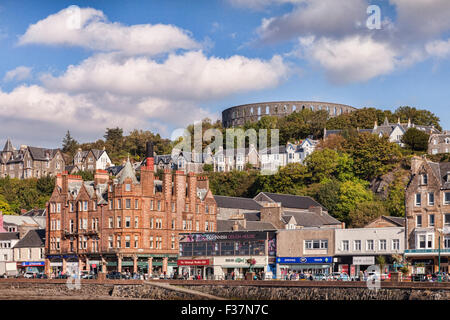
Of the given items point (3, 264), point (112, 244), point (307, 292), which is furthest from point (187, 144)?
point (307, 292)

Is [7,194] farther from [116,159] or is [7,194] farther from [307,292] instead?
[307,292]

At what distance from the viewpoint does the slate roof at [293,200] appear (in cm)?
12288

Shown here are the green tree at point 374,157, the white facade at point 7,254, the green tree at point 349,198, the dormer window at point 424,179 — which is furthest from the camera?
the green tree at point 374,157

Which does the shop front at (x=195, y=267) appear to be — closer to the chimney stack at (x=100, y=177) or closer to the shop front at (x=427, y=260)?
the chimney stack at (x=100, y=177)

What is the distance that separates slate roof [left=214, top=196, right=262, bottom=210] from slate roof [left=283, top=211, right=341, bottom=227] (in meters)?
8.02

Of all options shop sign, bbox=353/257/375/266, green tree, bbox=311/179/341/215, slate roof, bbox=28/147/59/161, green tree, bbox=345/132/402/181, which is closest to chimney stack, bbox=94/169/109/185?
green tree, bbox=311/179/341/215

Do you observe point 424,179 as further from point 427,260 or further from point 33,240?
point 33,240

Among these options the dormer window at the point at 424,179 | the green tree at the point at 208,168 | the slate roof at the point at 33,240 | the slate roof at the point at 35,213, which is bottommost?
the slate roof at the point at 33,240

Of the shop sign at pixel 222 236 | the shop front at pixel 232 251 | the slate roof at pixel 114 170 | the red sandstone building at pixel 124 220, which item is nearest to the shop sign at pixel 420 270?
the shop front at pixel 232 251

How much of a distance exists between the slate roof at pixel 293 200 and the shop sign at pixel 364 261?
36.4 m

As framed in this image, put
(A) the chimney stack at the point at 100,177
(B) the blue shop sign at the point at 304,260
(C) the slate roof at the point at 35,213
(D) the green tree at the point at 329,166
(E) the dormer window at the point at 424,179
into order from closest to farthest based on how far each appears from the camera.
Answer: (E) the dormer window at the point at 424,179, (B) the blue shop sign at the point at 304,260, (A) the chimney stack at the point at 100,177, (C) the slate roof at the point at 35,213, (D) the green tree at the point at 329,166
